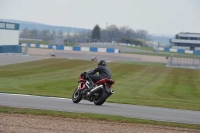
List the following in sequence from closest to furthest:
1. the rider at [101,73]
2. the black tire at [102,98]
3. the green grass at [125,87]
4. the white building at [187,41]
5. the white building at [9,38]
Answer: the black tire at [102,98], the rider at [101,73], the green grass at [125,87], the white building at [9,38], the white building at [187,41]

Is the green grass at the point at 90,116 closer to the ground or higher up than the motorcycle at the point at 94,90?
closer to the ground

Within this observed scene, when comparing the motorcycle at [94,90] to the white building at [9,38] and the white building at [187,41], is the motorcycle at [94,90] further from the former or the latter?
the white building at [187,41]

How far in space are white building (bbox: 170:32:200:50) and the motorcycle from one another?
108260mm

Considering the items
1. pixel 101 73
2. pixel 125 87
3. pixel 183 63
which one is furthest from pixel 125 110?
pixel 183 63

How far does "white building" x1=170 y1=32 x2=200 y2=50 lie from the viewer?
12862cm

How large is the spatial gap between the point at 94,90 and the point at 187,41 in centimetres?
12292

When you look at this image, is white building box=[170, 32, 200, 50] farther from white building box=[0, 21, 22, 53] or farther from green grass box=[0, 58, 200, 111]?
green grass box=[0, 58, 200, 111]

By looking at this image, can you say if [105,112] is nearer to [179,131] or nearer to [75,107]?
[75,107]

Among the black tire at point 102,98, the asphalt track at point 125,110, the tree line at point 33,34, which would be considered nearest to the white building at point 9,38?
the black tire at point 102,98

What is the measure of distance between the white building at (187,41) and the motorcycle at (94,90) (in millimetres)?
108260

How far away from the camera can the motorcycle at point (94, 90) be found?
1662 centimetres

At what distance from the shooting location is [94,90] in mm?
16844

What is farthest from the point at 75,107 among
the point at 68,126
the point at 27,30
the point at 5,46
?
the point at 27,30

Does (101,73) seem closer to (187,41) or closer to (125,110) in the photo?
(125,110)
